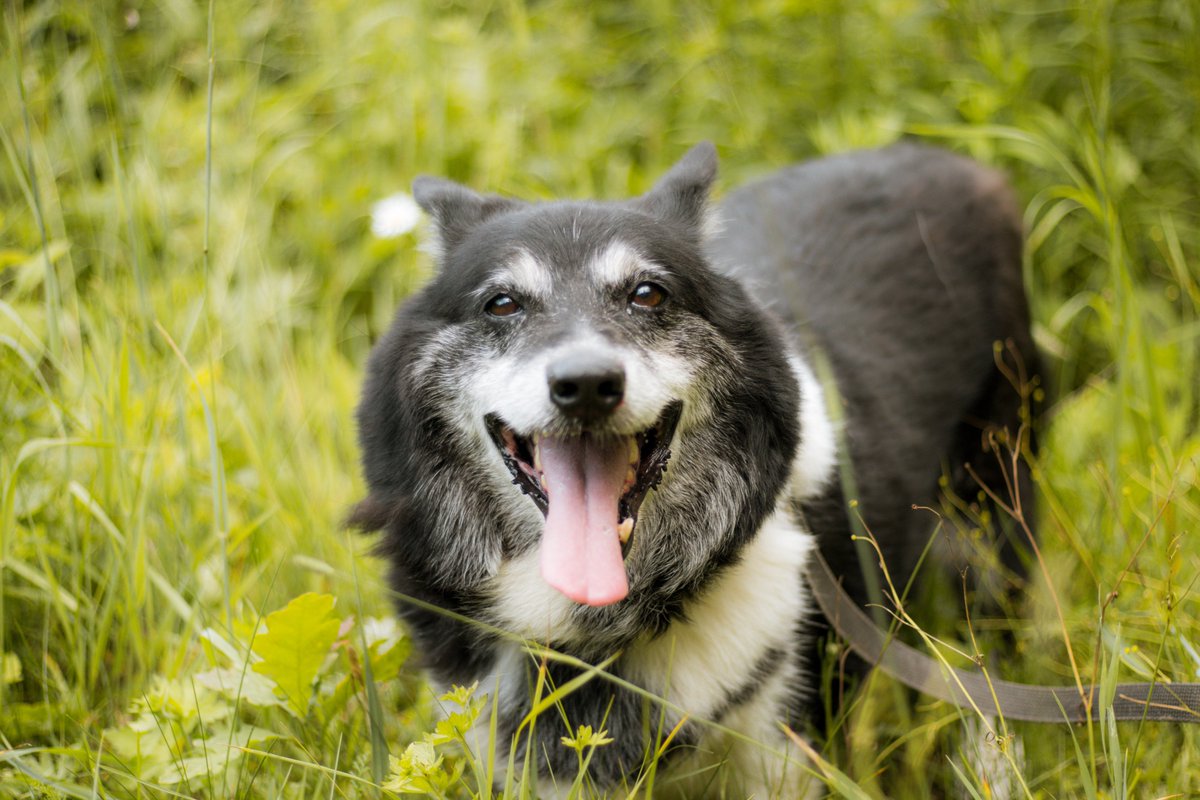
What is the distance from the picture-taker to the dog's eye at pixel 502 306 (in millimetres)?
2484

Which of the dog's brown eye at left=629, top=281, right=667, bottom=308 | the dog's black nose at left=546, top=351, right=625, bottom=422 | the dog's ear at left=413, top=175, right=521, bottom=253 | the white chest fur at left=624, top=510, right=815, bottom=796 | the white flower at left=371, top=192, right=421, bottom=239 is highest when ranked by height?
the dog's ear at left=413, top=175, right=521, bottom=253

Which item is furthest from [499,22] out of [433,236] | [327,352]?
[433,236]

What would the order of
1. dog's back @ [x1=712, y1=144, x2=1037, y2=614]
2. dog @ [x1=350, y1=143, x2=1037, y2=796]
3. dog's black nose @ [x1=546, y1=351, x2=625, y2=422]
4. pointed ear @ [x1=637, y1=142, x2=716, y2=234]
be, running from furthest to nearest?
dog's back @ [x1=712, y1=144, x2=1037, y2=614], pointed ear @ [x1=637, y1=142, x2=716, y2=234], dog @ [x1=350, y1=143, x2=1037, y2=796], dog's black nose @ [x1=546, y1=351, x2=625, y2=422]

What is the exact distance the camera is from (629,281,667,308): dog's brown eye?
8.15 feet

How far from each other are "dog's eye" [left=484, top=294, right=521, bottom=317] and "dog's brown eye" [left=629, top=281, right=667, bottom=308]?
29 centimetres

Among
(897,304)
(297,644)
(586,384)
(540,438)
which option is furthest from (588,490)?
(897,304)

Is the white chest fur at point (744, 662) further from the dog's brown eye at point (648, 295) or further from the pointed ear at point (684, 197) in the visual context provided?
the pointed ear at point (684, 197)

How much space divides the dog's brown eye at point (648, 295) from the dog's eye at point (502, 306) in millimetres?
290

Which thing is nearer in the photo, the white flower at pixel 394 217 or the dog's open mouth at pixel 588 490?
the dog's open mouth at pixel 588 490

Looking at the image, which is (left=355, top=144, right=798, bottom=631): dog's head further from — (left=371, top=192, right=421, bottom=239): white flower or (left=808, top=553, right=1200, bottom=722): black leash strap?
(left=371, top=192, right=421, bottom=239): white flower

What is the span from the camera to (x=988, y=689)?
2.30 metres

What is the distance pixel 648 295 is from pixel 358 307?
3118 mm

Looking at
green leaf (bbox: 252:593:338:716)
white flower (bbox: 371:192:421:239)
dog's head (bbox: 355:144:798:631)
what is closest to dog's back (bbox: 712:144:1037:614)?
dog's head (bbox: 355:144:798:631)

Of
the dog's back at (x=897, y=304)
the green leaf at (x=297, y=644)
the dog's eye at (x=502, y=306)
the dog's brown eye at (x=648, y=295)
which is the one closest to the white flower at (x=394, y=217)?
the dog's back at (x=897, y=304)
